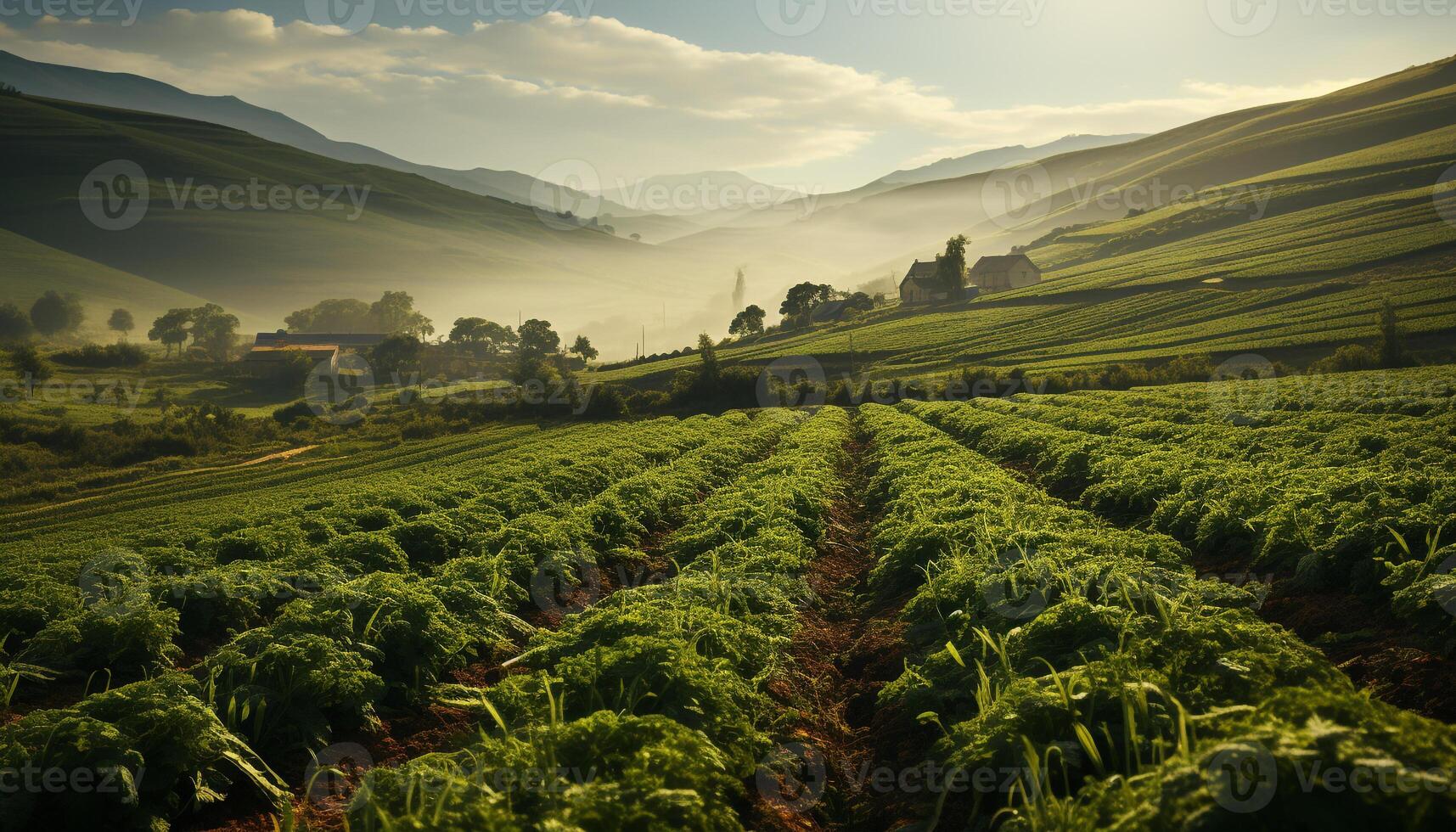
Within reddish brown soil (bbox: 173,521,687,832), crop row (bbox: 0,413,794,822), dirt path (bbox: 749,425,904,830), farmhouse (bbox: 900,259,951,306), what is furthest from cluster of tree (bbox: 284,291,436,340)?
reddish brown soil (bbox: 173,521,687,832)

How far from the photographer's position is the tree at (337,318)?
181750 mm

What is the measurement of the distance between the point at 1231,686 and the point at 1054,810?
69.9 inches

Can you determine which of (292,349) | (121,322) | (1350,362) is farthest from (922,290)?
(121,322)

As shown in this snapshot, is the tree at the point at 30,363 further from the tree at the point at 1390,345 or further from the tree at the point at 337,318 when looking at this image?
the tree at the point at 1390,345

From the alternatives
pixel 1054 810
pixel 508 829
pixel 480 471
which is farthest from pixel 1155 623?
pixel 480 471

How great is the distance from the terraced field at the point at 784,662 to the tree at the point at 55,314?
628 ft

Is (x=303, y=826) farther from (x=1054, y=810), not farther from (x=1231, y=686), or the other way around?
(x=1231, y=686)

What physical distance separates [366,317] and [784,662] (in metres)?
200

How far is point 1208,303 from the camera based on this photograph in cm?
8888

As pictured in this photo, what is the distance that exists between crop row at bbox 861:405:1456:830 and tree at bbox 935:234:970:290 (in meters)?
124

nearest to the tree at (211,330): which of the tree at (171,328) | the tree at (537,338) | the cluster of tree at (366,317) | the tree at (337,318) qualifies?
the tree at (171,328)

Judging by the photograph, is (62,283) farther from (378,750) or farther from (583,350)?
(378,750)

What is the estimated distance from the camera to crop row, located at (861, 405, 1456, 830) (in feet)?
12.0

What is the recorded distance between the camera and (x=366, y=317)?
Answer: 18700 centimetres
